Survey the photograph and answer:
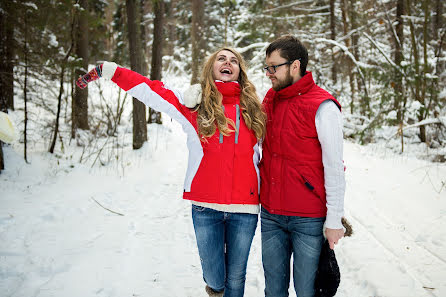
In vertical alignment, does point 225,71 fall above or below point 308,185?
above

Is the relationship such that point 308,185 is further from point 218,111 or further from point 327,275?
point 218,111

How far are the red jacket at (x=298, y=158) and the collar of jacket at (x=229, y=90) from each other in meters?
0.41

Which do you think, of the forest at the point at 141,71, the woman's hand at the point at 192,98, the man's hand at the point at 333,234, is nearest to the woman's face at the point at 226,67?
the woman's hand at the point at 192,98

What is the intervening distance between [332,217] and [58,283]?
9.06 feet

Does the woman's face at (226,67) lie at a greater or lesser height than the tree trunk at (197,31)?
lesser

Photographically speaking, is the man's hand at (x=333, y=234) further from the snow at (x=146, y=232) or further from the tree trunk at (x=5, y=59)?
the tree trunk at (x=5, y=59)

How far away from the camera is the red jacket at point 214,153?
208cm

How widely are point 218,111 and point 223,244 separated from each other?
101 cm

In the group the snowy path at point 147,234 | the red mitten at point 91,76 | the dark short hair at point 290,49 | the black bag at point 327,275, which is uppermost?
the dark short hair at point 290,49

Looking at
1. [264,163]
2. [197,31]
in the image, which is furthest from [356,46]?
[264,163]

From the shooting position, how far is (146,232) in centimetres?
406

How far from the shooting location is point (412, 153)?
7.61m

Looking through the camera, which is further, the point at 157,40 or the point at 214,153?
the point at 157,40

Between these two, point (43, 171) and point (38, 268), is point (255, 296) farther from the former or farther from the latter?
point (43, 171)
